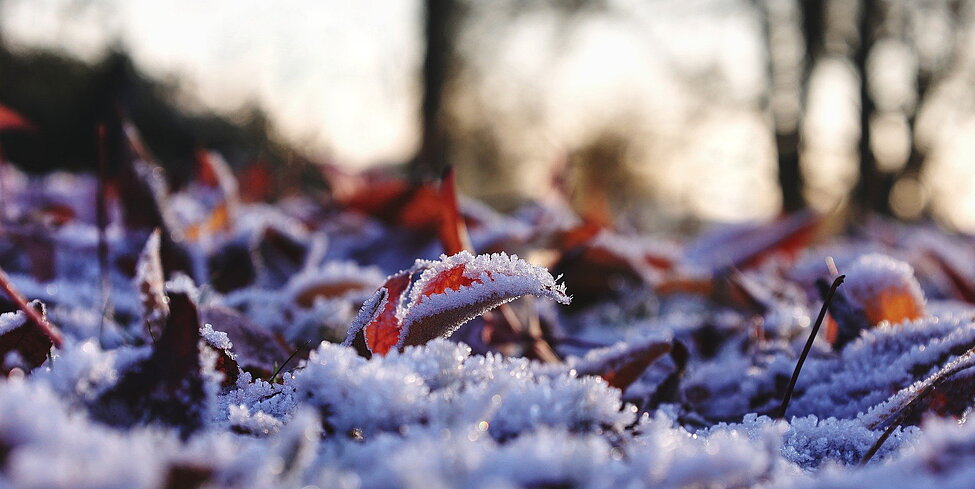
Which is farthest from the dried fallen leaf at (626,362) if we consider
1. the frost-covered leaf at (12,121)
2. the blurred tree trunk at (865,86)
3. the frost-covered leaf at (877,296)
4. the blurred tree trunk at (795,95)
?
the blurred tree trunk at (865,86)

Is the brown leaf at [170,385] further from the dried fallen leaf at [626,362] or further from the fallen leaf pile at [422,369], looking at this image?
the dried fallen leaf at [626,362]

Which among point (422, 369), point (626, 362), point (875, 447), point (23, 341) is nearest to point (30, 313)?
point (23, 341)

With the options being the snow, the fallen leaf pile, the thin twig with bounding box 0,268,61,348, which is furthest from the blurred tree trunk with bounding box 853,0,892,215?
the thin twig with bounding box 0,268,61,348

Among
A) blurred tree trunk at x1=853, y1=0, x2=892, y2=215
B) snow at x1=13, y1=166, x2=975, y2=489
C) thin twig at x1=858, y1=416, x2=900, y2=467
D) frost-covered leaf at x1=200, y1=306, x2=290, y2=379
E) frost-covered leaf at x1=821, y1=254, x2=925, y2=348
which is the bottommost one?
thin twig at x1=858, y1=416, x2=900, y2=467

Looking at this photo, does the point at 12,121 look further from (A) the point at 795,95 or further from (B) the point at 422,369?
(A) the point at 795,95

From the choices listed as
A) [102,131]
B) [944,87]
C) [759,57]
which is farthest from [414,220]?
[944,87]

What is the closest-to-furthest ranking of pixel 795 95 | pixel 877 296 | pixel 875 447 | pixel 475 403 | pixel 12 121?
pixel 475 403
pixel 875 447
pixel 877 296
pixel 12 121
pixel 795 95

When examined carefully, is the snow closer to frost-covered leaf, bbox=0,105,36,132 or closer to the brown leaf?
the brown leaf

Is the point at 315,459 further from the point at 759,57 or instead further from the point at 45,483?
the point at 759,57

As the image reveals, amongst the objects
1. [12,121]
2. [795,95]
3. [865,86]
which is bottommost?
[12,121]

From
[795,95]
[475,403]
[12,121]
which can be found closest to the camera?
[475,403]
